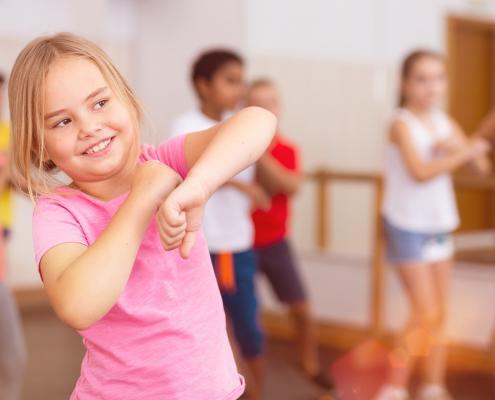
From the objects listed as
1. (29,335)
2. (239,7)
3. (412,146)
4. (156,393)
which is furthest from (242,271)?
(239,7)

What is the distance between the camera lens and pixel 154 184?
1099 mm

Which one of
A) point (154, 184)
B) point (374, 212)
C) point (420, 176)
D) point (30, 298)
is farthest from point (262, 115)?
point (30, 298)

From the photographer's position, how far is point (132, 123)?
1223 millimetres

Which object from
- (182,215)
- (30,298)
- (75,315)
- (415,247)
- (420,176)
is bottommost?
(30,298)

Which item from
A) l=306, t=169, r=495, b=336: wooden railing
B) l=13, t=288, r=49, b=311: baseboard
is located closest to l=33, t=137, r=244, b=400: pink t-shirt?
l=306, t=169, r=495, b=336: wooden railing

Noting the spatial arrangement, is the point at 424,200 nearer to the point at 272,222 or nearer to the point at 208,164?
the point at 272,222

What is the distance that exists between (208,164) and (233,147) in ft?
0.18

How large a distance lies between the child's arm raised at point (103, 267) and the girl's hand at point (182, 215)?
0.05m

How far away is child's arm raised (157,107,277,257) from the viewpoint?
1.01m

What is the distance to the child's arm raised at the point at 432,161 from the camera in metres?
3.43

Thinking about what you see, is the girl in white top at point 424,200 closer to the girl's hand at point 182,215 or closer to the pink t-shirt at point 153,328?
the pink t-shirt at point 153,328

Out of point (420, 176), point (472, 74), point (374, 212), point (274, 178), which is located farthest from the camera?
point (472, 74)

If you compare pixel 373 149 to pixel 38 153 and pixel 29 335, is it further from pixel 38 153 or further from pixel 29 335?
pixel 38 153

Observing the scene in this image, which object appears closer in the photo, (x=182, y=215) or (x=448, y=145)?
(x=182, y=215)
